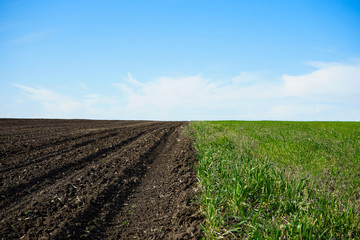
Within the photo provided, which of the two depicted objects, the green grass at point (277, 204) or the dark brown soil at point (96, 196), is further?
the dark brown soil at point (96, 196)

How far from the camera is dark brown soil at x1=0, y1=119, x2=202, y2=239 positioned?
372cm

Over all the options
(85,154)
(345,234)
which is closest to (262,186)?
(345,234)

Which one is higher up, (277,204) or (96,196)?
(277,204)

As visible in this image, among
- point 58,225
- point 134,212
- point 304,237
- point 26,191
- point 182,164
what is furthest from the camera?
point 182,164

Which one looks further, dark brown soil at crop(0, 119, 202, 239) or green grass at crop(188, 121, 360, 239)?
dark brown soil at crop(0, 119, 202, 239)

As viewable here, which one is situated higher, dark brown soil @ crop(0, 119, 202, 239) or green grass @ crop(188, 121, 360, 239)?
green grass @ crop(188, 121, 360, 239)

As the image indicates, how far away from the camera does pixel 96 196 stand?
487 cm

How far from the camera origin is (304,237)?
2.71 metres

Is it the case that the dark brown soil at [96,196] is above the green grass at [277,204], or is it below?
Result: below

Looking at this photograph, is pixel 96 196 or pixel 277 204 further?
pixel 96 196

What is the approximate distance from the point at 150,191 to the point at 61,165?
3326 millimetres

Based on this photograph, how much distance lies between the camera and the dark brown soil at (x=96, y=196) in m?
3.72

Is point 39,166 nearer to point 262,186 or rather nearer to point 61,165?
point 61,165

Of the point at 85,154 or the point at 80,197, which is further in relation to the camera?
the point at 85,154
